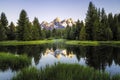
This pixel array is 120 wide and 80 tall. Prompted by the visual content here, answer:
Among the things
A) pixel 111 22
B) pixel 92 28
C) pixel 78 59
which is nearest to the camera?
pixel 78 59

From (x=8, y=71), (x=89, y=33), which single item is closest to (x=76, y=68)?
(x=8, y=71)

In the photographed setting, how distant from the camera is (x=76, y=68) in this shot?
1408 cm

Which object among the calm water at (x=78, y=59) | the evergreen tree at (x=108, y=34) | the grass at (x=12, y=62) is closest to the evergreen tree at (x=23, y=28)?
the evergreen tree at (x=108, y=34)

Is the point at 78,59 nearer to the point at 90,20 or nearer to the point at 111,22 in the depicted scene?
the point at 90,20

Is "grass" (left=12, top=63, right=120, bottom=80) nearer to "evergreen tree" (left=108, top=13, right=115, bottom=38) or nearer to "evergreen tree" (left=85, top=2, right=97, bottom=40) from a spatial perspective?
"evergreen tree" (left=85, top=2, right=97, bottom=40)

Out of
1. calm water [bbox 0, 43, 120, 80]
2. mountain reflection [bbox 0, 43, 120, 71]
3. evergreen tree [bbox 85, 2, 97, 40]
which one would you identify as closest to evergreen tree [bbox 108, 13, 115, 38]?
evergreen tree [bbox 85, 2, 97, 40]

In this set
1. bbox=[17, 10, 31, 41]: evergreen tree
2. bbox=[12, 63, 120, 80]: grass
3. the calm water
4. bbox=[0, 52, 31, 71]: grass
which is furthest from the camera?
bbox=[17, 10, 31, 41]: evergreen tree

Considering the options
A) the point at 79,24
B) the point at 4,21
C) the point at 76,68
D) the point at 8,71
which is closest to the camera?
the point at 76,68

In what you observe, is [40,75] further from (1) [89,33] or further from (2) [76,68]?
(1) [89,33]

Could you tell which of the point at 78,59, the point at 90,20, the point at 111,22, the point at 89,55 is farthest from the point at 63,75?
the point at 111,22

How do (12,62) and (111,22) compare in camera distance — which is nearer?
(12,62)

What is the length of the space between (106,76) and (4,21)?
271 feet

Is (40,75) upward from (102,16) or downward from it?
downward

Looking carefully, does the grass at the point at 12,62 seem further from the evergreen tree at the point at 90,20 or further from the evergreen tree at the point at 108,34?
the evergreen tree at the point at 90,20
